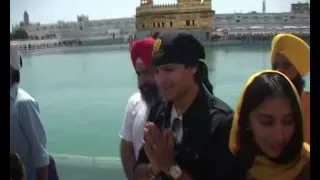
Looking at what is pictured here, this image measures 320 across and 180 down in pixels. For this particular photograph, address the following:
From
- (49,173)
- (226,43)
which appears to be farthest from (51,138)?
(226,43)

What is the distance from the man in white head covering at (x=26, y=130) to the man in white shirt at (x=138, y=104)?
301 mm

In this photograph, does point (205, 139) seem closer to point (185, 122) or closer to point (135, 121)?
point (185, 122)

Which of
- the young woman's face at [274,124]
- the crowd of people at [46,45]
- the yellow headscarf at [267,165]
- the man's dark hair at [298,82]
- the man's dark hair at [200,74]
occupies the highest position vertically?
the crowd of people at [46,45]

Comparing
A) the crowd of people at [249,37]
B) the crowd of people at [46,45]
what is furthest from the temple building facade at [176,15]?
the crowd of people at [46,45]

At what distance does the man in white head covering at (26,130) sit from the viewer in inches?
59.6

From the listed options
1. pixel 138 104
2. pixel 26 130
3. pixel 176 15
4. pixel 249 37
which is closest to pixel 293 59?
pixel 138 104

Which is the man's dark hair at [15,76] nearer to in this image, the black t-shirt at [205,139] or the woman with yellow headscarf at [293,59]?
the black t-shirt at [205,139]

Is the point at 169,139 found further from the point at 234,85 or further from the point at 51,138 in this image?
the point at 234,85

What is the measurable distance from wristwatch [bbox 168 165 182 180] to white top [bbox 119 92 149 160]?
0.35 meters

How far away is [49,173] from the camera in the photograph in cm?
163

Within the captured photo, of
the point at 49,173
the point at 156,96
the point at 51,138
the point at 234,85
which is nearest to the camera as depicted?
the point at 156,96

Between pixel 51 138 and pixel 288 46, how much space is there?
5229 mm

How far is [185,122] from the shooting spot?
116 centimetres

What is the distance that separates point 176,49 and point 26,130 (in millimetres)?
704
